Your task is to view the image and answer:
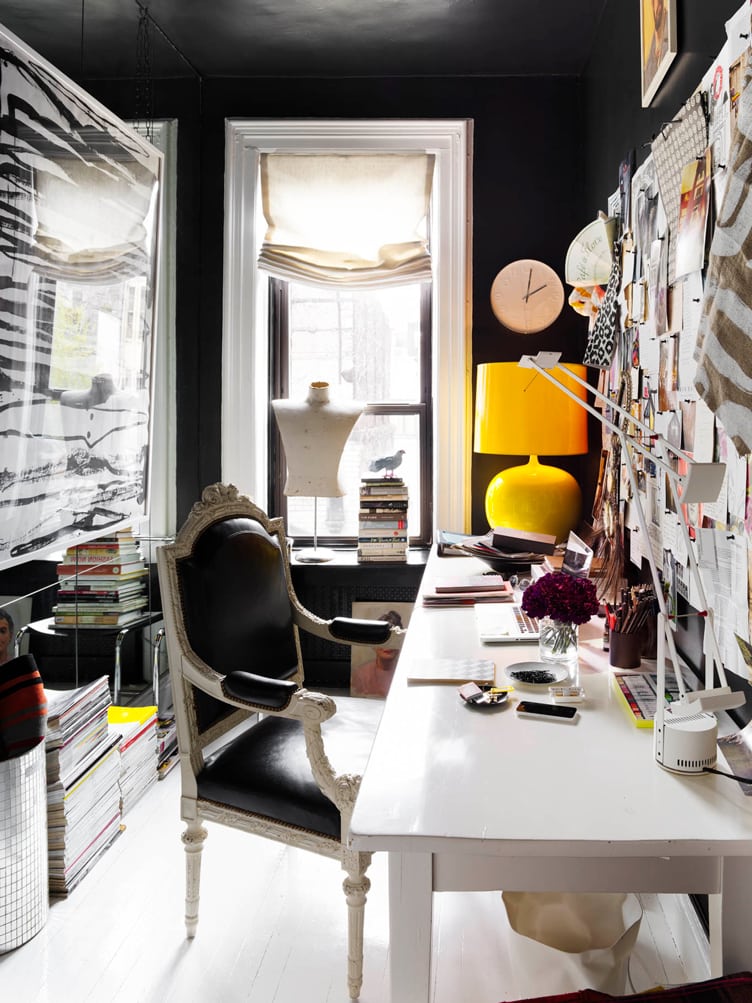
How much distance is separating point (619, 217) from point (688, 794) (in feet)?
5.87

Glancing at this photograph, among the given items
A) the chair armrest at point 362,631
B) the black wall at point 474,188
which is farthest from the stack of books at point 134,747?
the black wall at point 474,188

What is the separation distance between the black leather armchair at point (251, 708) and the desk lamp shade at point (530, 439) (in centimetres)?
88

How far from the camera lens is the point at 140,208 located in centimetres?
260

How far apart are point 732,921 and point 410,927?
1.54 feet

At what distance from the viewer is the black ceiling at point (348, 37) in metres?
2.70

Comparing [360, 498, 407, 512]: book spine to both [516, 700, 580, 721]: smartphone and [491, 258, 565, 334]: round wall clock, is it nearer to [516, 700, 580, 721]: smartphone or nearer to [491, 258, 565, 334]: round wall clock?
[491, 258, 565, 334]: round wall clock

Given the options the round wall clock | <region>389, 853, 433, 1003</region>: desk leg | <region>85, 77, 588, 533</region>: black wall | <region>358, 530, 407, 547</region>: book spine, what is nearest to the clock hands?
the round wall clock

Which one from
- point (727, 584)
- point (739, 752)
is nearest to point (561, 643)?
point (727, 584)

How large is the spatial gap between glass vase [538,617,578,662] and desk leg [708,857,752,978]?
0.45 m

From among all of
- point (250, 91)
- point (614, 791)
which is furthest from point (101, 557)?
point (250, 91)

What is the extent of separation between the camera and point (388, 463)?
3.38 metres

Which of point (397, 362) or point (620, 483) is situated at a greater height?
point (397, 362)

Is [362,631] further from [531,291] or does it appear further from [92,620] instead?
[531,291]

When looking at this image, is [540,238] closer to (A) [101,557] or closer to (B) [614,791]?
(A) [101,557]
